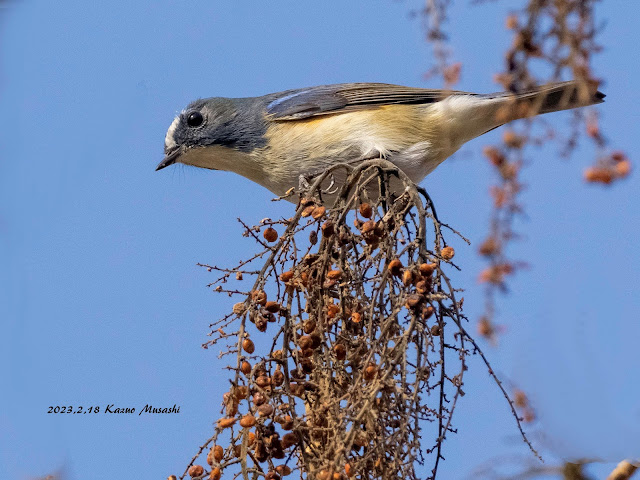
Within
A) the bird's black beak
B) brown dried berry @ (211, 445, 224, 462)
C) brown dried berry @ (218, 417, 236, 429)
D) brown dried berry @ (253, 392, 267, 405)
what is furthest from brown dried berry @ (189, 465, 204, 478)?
the bird's black beak

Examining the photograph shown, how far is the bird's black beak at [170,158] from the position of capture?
569 cm

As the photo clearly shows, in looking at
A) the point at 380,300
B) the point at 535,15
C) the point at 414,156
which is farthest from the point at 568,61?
the point at 414,156

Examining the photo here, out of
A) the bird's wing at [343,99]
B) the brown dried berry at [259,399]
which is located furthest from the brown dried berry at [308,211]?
the bird's wing at [343,99]

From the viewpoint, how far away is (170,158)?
5699mm

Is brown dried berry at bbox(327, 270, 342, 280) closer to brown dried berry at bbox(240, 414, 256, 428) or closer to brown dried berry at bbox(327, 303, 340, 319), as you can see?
brown dried berry at bbox(327, 303, 340, 319)

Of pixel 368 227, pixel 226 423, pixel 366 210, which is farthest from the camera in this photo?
pixel 366 210

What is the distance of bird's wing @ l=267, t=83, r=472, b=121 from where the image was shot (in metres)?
5.17

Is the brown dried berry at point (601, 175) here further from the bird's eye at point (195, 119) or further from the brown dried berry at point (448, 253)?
the bird's eye at point (195, 119)

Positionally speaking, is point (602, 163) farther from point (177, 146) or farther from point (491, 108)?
point (177, 146)

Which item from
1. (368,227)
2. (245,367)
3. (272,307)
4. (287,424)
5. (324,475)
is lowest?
(324,475)

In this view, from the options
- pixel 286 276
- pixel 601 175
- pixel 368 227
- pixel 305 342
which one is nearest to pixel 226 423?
pixel 305 342

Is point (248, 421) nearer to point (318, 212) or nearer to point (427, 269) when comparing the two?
point (427, 269)

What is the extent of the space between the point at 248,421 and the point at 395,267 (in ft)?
2.24

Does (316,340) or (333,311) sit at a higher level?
(333,311)
